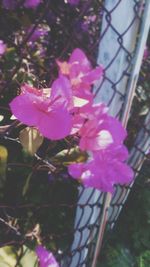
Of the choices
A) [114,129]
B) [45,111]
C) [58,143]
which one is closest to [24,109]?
[45,111]

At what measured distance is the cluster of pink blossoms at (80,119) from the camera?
65cm

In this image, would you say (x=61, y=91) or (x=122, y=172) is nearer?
(x=61, y=91)

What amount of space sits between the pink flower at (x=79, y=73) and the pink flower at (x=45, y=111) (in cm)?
6

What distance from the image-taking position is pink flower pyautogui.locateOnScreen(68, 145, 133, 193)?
2.43ft

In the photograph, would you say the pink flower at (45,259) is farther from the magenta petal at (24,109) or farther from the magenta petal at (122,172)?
the magenta petal at (24,109)

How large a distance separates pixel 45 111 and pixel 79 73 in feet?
0.34

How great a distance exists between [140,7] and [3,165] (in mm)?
590

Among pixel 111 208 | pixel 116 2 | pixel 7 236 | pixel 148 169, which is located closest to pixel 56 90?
pixel 116 2

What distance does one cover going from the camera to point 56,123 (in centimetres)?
66

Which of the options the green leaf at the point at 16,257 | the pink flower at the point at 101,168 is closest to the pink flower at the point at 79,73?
the pink flower at the point at 101,168

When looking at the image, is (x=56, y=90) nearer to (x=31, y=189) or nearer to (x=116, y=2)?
(x=116, y=2)

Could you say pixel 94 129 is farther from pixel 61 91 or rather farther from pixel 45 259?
pixel 45 259

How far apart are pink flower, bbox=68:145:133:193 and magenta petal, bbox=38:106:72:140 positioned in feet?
0.29

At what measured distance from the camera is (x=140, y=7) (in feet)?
3.79
